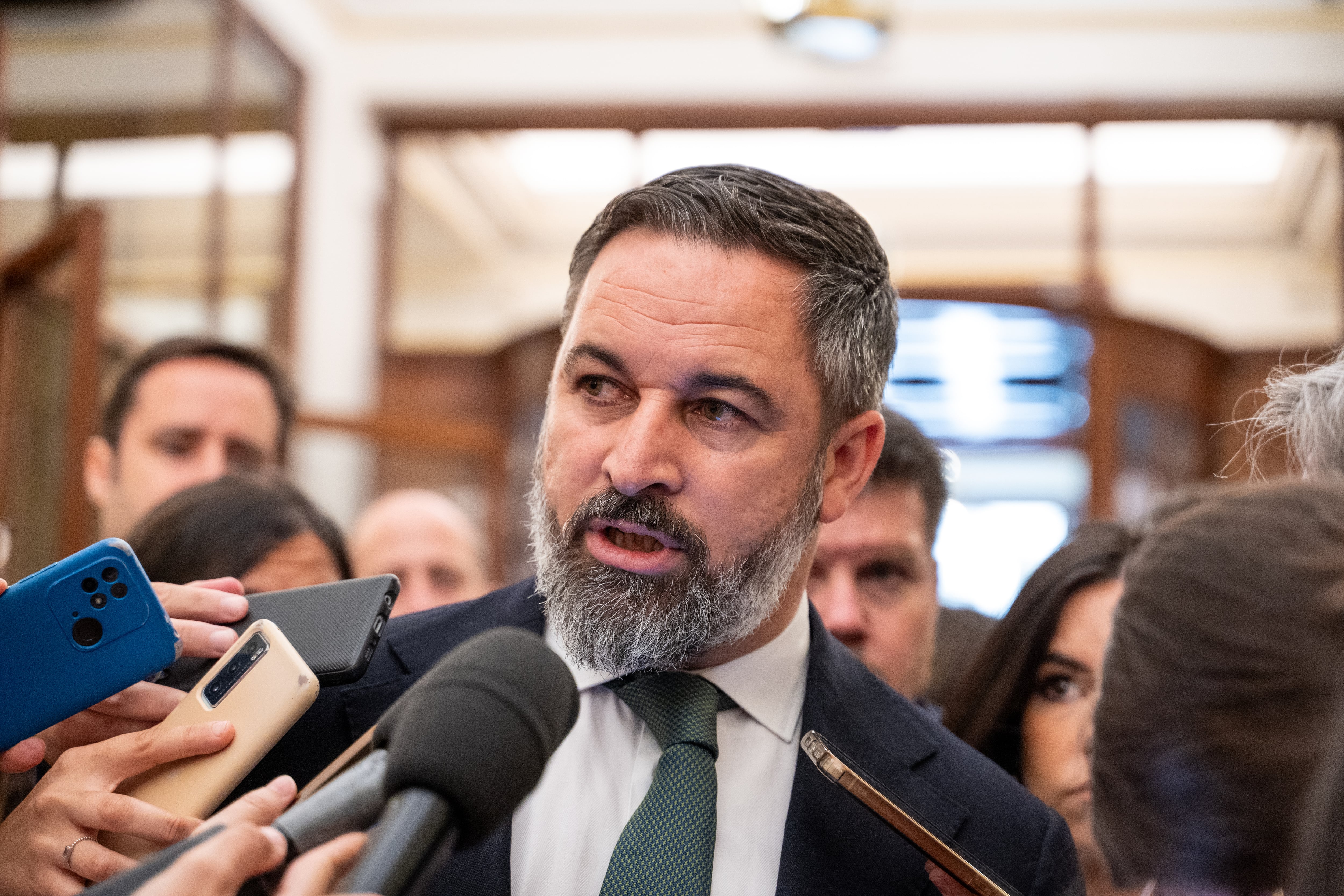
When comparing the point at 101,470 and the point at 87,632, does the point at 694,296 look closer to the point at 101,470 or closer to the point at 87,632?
the point at 87,632

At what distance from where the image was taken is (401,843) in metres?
0.79

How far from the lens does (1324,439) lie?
1.34m

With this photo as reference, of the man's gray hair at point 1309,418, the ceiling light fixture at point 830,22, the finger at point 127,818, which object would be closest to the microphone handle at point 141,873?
the finger at point 127,818

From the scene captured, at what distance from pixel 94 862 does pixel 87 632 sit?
0.21m

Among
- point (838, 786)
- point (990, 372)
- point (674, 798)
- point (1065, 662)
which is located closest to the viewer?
point (674, 798)

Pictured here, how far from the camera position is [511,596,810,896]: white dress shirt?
55.8 inches

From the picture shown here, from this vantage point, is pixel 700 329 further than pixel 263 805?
Yes

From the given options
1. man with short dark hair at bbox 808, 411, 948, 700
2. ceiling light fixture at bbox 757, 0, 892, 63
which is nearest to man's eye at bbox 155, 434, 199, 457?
man with short dark hair at bbox 808, 411, 948, 700

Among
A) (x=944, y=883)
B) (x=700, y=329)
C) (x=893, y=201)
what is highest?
(x=893, y=201)

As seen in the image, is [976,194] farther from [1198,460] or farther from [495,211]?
[495,211]

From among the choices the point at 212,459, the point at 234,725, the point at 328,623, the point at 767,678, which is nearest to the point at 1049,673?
the point at 767,678

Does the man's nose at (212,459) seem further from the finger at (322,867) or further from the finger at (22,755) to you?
the finger at (322,867)

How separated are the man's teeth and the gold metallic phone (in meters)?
0.35

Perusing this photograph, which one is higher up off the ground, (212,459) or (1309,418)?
(1309,418)
